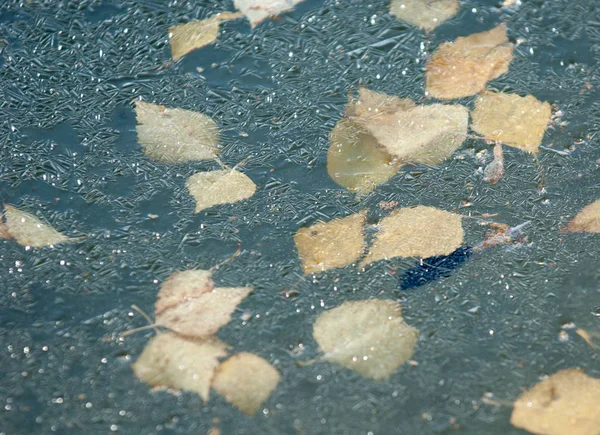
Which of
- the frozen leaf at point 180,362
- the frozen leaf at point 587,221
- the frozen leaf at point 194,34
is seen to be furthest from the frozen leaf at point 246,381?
the frozen leaf at point 194,34

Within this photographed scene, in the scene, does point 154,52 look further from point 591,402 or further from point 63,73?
point 591,402

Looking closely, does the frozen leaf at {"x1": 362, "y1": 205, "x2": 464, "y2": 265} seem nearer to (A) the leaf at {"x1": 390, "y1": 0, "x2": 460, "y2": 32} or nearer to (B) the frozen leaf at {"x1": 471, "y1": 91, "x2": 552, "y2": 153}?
(B) the frozen leaf at {"x1": 471, "y1": 91, "x2": 552, "y2": 153}

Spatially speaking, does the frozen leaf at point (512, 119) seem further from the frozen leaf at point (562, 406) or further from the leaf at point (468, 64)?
the frozen leaf at point (562, 406)

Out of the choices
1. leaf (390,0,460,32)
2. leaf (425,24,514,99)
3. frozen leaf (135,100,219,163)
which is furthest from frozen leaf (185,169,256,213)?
leaf (390,0,460,32)

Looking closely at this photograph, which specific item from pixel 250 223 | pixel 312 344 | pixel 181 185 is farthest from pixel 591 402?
pixel 181 185

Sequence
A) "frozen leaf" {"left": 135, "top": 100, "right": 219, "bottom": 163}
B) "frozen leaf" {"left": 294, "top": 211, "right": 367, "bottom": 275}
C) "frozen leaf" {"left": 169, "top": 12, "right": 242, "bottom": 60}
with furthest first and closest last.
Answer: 1. "frozen leaf" {"left": 169, "top": 12, "right": 242, "bottom": 60}
2. "frozen leaf" {"left": 135, "top": 100, "right": 219, "bottom": 163}
3. "frozen leaf" {"left": 294, "top": 211, "right": 367, "bottom": 275}

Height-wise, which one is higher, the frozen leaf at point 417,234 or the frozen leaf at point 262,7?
the frozen leaf at point 262,7
